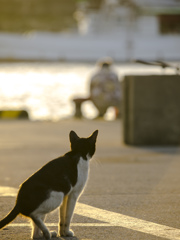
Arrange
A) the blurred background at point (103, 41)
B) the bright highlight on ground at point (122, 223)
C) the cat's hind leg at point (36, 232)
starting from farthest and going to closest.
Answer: the blurred background at point (103, 41)
the bright highlight on ground at point (122, 223)
the cat's hind leg at point (36, 232)

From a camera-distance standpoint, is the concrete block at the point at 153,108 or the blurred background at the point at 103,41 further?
the blurred background at the point at 103,41

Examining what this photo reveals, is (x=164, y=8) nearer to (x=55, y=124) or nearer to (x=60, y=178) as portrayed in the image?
(x=55, y=124)

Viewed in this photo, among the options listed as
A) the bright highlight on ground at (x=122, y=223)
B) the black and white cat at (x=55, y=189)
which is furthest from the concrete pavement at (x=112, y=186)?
the black and white cat at (x=55, y=189)

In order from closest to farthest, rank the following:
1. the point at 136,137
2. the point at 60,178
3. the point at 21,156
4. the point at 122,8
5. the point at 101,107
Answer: the point at 60,178 < the point at 21,156 < the point at 136,137 < the point at 101,107 < the point at 122,8

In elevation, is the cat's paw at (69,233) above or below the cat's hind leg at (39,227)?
below

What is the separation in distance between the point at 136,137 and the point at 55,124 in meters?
5.12

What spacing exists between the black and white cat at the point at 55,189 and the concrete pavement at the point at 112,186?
0.79ft

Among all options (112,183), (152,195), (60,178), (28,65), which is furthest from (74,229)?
(28,65)

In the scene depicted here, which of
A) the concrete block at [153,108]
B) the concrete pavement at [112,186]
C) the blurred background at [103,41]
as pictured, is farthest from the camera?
the blurred background at [103,41]

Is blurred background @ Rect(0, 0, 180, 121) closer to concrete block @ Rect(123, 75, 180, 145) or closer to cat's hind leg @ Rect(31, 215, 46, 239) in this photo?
concrete block @ Rect(123, 75, 180, 145)

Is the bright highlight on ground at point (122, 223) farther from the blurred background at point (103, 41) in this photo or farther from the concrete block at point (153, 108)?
the blurred background at point (103, 41)

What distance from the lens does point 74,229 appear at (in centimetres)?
581

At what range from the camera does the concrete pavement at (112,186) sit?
579 cm

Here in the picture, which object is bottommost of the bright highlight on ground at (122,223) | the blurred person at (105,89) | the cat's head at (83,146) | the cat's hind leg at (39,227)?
the blurred person at (105,89)
